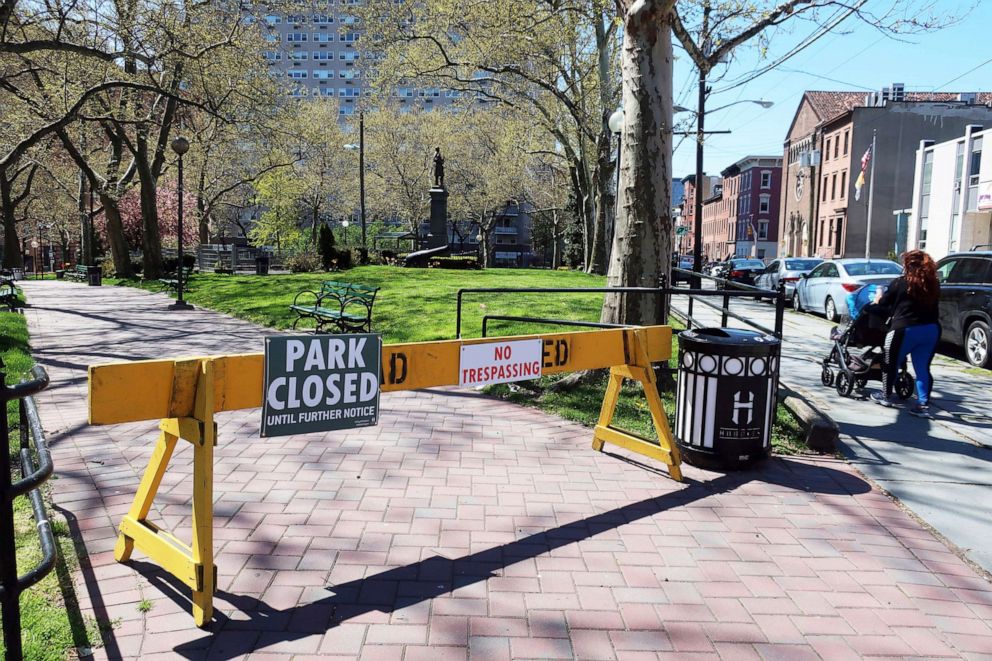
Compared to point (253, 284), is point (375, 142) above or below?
above

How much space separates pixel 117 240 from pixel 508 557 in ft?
99.6

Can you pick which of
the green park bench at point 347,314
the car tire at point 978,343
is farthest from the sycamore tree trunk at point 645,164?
the car tire at point 978,343

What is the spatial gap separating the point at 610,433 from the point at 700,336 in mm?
1072

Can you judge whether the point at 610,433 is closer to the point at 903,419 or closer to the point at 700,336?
the point at 700,336

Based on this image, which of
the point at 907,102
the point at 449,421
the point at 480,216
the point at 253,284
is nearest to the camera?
the point at 449,421

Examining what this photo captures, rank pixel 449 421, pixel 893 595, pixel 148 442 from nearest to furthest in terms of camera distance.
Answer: pixel 893 595 < pixel 148 442 < pixel 449 421

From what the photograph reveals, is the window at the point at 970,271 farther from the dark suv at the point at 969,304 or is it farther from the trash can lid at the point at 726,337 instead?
the trash can lid at the point at 726,337

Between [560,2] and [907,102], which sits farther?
[907,102]

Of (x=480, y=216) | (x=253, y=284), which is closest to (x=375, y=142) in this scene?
(x=480, y=216)

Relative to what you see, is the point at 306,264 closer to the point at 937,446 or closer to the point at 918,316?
the point at 918,316

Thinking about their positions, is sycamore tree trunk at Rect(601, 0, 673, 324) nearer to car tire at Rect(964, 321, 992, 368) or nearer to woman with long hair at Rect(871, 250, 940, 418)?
woman with long hair at Rect(871, 250, 940, 418)

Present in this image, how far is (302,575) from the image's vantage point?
381cm

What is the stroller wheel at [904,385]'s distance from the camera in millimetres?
8156

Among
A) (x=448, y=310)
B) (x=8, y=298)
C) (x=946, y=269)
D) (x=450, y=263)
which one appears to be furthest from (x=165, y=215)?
(x=946, y=269)
